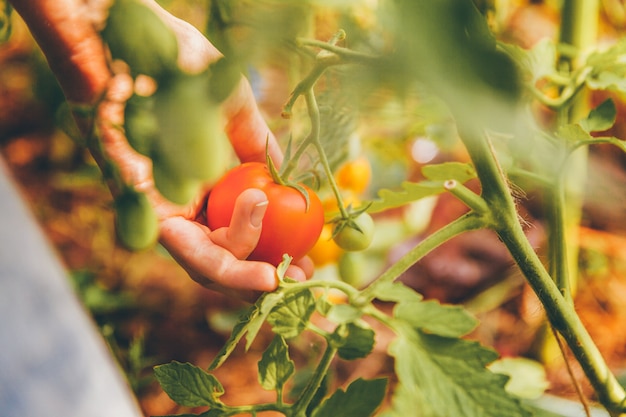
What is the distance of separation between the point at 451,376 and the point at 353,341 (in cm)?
8

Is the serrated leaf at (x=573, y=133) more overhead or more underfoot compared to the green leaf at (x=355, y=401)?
more overhead

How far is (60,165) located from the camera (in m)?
1.58

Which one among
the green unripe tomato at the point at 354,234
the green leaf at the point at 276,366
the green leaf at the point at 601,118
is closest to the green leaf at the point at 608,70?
the green leaf at the point at 601,118

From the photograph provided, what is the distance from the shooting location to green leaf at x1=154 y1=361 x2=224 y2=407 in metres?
0.45

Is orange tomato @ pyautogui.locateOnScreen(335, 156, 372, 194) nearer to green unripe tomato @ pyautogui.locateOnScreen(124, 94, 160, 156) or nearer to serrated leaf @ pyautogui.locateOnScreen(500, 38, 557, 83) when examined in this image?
serrated leaf @ pyautogui.locateOnScreen(500, 38, 557, 83)

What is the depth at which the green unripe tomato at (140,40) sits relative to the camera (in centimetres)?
19

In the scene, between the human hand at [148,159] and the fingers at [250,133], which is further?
the fingers at [250,133]

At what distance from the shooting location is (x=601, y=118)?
1.66 feet

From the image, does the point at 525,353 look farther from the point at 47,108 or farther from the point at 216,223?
the point at 47,108

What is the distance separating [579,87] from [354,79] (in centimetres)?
37

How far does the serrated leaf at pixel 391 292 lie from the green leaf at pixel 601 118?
209 millimetres

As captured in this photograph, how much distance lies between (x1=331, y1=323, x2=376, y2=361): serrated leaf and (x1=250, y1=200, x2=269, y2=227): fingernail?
0.11m

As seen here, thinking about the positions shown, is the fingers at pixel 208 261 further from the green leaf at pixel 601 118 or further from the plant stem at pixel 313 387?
the green leaf at pixel 601 118

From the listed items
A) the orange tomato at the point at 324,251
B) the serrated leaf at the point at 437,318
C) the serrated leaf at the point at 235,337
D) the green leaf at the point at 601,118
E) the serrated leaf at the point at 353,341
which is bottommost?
the orange tomato at the point at 324,251
